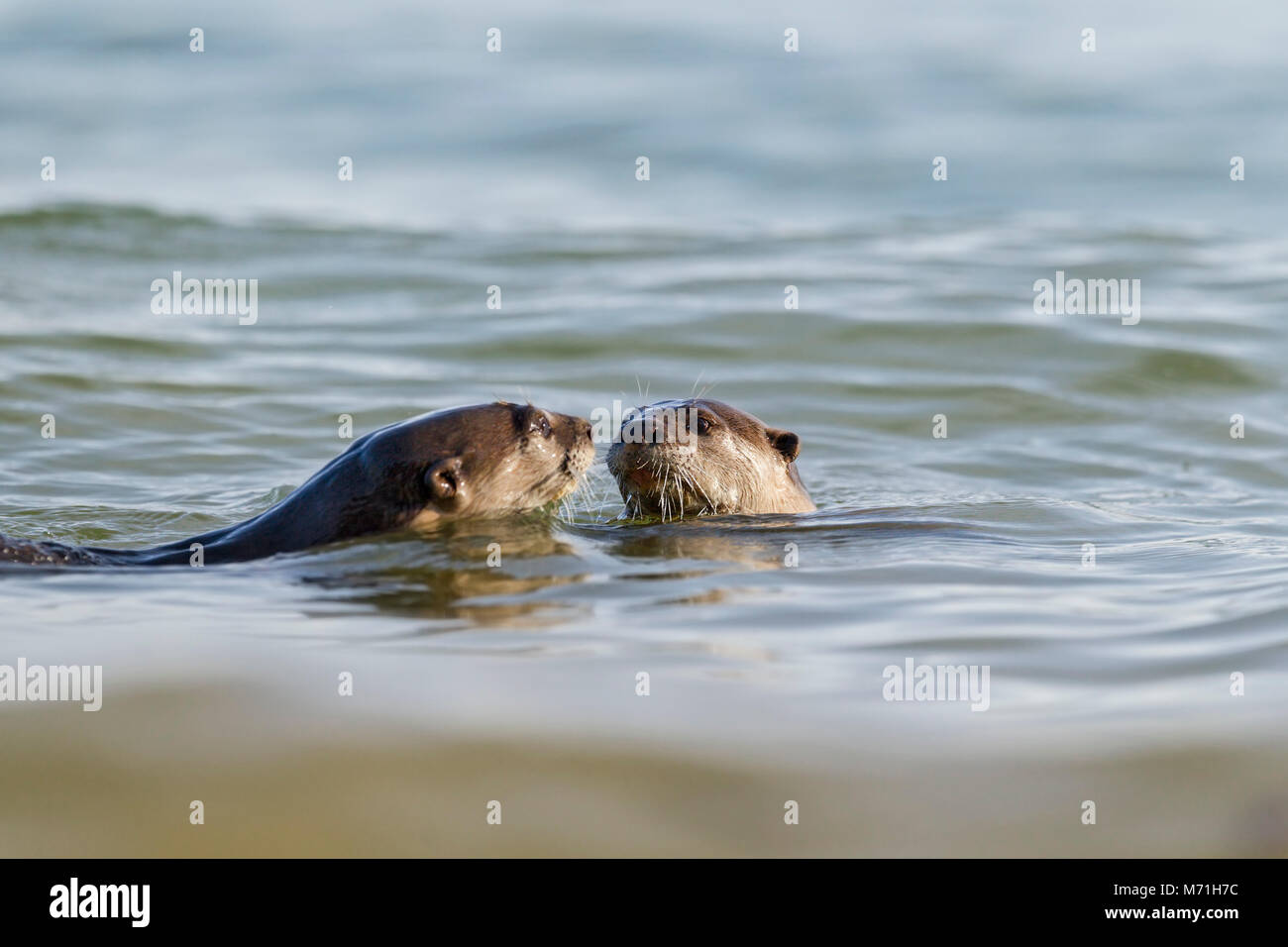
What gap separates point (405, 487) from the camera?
5949 mm

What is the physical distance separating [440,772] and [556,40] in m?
20.7

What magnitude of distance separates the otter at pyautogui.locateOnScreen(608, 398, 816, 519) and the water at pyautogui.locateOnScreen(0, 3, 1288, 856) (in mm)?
216

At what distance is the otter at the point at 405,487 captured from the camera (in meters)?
5.94

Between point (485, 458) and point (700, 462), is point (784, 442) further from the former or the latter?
point (485, 458)

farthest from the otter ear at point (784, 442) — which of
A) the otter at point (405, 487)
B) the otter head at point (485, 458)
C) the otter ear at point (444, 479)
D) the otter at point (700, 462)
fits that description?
the otter ear at point (444, 479)

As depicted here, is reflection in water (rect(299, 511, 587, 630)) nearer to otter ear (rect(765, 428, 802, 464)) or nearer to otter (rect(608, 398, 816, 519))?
otter (rect(608, 398, 816, 519))

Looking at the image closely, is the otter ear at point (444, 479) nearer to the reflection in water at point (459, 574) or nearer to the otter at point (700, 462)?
the reflection in water at point (459, 574)

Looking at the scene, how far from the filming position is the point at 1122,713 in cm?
433

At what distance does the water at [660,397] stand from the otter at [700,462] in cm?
22

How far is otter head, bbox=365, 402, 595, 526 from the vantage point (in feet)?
19.5

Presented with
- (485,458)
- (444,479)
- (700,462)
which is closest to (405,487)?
(444,479)

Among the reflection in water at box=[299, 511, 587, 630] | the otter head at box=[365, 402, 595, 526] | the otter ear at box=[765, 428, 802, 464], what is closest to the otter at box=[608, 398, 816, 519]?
the otter ear at box=[765, 428, 802, 464]
